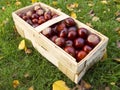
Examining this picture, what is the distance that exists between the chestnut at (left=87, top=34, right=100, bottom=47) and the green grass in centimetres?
29

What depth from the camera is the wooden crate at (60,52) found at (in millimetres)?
1912

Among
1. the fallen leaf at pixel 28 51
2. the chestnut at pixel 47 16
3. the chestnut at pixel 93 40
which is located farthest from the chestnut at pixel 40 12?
the chestnut at pixel 93 40

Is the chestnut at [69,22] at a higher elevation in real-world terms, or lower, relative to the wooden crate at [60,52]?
higher

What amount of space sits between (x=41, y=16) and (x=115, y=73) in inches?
41.1

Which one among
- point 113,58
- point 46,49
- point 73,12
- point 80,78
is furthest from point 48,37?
point 73,12

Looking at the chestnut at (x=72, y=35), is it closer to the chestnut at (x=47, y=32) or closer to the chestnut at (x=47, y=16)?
the chestnut at (x=47, y=32)

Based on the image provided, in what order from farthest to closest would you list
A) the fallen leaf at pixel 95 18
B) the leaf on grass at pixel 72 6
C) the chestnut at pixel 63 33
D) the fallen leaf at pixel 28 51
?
the leaf on grass at pixel 72 6
the fallen leaf at pixel 95 18
the fallen leaf at pixel 28 51
the chestnut at pixel 63 33

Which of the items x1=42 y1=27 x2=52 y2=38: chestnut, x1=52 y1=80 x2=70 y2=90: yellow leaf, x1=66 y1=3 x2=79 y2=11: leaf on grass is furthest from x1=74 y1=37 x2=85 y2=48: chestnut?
x1=66 y1=3 x2=79 y2=11: leaf on grass

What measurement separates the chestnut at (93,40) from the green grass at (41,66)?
290mm

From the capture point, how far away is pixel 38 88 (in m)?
2.16

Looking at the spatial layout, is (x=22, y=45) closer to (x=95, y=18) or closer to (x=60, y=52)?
(x=60, y=52)

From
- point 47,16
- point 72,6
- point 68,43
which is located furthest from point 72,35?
point 72,6

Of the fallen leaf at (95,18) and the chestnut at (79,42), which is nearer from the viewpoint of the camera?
the chestnut at (79,42)

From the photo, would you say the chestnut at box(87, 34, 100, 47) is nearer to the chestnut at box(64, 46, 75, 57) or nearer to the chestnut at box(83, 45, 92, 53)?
the chestnut at box(83, 45, 92, 53)
